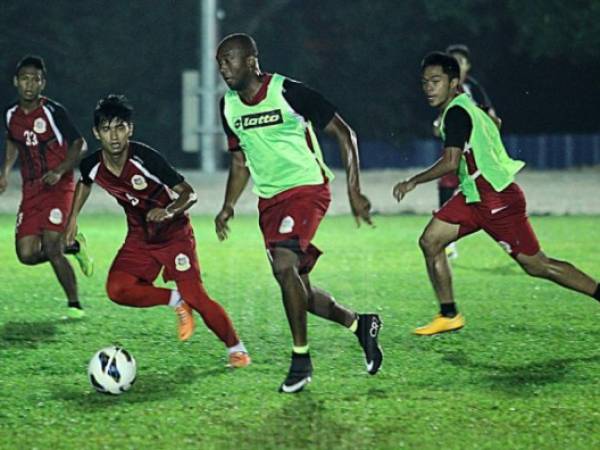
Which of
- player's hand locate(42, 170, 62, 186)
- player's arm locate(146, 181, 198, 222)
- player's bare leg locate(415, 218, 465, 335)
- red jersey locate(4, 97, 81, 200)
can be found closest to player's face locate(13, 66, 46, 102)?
red jersey locate(4, 97, 81, 200)

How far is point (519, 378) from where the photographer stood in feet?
24.5

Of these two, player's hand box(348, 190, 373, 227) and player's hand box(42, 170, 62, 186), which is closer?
player's hand box(348, 190, 373, 227)

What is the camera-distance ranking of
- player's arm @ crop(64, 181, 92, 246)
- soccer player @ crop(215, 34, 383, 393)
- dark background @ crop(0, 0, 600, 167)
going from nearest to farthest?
soccer player @ crop(215, 34, 383, 393), player's arm @ crop(64, 181, 92, 246), dark background @ crop(0, 0, 600, 167)

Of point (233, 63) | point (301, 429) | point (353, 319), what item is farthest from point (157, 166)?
point (301, 429)

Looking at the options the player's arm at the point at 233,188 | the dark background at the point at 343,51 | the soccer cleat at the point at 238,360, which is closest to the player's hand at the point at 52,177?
the player's arm at the point at 233,188

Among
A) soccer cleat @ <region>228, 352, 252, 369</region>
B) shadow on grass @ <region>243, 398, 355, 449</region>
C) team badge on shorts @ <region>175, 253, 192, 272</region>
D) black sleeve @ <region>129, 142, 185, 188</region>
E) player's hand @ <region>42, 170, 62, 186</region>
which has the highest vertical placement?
black sleeve @ <region>129, 142, 185, 188</region>

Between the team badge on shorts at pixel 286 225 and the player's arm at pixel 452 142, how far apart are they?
1284 millimetres

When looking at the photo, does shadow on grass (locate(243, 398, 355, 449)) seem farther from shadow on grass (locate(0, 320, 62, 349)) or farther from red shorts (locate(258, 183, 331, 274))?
shadow on grass (locate(0, 320, 62, 349))

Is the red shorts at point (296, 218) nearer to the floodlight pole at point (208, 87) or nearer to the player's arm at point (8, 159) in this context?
the player's arm at point (8, 159)

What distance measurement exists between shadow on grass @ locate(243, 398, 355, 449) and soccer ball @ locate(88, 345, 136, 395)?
89 cm

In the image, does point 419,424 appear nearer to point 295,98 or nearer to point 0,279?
point 295,98

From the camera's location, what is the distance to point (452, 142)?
27.9 feet

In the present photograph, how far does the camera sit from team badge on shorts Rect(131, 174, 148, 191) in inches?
310

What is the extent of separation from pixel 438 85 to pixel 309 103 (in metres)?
1.52
